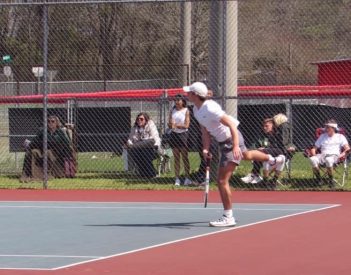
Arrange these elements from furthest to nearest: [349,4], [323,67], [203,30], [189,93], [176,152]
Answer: [349,4]
[203,30]
[323,67]
[176,152]
[189,93]

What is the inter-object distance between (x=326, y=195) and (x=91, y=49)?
1028 inches

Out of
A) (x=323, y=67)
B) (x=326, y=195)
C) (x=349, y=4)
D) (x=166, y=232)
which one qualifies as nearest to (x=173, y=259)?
(x=166, y=232)

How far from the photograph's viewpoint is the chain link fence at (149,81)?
723 inches

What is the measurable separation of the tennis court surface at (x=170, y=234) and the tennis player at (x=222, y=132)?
0.44m

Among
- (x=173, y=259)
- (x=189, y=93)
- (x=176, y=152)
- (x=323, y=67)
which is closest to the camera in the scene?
(x=173, y=259)

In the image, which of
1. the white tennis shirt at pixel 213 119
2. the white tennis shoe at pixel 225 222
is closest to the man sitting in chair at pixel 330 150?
the white tennis shoe at pixel 225 222

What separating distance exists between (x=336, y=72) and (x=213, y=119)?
20.4 m

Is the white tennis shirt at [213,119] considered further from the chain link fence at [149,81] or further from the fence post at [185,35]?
the fence post at [185,35]

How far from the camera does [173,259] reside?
1015cm

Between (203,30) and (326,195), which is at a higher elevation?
(203,30)

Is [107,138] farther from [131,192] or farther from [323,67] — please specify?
[323,67]

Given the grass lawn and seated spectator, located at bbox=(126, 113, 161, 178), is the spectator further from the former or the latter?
seated spectator, located at bbox=(126, 113, 161, 178)

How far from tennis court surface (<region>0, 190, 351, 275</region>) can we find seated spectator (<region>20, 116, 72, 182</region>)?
1896mm

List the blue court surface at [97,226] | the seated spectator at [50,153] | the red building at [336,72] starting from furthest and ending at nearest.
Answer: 1. the red building at [336,72]
2. the seated spectator at [50,153]
3. the blue court surface at [97,226]
